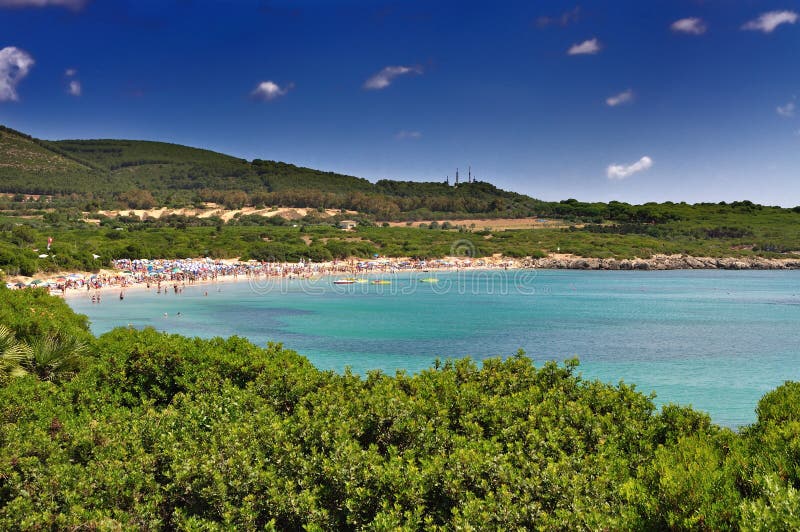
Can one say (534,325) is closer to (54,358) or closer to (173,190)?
(54,358)

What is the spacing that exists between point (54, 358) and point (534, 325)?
112 ft

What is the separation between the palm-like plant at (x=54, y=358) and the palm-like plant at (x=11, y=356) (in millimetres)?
184

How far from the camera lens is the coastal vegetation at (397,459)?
5.25 metres

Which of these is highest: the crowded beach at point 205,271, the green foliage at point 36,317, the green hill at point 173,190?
the green hill at point 173,190

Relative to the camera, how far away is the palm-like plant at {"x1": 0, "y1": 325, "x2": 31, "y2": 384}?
10.5 m

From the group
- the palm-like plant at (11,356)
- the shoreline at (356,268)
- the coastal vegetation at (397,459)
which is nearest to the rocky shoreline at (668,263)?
the shoreline at (356,268)

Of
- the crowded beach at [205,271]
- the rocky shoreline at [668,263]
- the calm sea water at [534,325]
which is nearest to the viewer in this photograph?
the calm sea water at [534,325]

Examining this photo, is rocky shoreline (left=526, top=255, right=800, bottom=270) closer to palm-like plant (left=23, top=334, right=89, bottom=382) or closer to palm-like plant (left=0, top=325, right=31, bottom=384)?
palm-like plant (left=23, top=334, right=89, bottom=382)

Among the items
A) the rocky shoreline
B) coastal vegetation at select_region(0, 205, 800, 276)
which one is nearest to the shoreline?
the rocky shoreline

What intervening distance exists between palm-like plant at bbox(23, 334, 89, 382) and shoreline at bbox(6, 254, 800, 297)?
41644mm

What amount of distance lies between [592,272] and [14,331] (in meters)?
98.0

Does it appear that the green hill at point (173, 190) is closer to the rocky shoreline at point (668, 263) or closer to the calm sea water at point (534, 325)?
the rocky shoreline at point (668, 263)

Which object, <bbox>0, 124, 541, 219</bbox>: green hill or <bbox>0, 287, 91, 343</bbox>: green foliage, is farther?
<bbox>0, 124, 541, 219</bbox>: green hill

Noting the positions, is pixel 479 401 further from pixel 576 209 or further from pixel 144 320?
pixel 576 209
